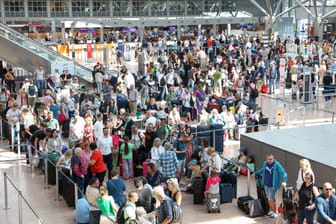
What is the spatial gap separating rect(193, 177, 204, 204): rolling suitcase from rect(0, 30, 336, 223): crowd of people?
0.79ft

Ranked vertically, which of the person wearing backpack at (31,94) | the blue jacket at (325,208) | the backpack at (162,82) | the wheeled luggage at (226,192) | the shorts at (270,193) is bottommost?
the wheeled luggage at (226,192)

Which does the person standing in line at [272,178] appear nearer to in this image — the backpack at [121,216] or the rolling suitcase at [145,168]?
the rolling suitcase at [145,168]

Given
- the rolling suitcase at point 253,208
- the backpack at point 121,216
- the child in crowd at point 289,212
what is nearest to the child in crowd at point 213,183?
the rolling suitcase at point 253,208

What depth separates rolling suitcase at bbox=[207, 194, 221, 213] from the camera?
12.5 m

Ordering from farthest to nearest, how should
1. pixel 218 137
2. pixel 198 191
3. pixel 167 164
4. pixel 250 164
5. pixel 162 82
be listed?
pixel 162 82, pixel 218 137, pixel 250 164, pixel 198 191, pixel 167 164

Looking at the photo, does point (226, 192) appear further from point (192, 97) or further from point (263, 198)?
point (192, 97)

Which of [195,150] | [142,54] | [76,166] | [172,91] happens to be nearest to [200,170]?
[195,150]

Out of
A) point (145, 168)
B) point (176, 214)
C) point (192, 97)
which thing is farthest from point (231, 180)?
point (192, 97)

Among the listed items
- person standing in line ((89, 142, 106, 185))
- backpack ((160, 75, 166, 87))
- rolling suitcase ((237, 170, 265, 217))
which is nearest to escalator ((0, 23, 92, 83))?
backpack ((160, 75, 166, 87))

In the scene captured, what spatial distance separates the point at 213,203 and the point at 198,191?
2.04ft

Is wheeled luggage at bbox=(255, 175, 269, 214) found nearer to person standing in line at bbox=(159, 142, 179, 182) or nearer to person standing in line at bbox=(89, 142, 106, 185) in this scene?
person standing in line at bbox=(159, 142, 179, 182)

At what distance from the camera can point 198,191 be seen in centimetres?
1302

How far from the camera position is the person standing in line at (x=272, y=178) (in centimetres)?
1168

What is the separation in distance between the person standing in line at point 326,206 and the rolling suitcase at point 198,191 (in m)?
3.83
